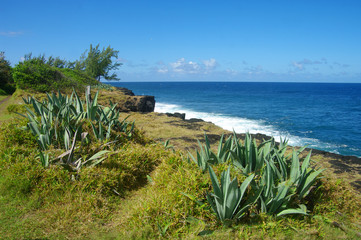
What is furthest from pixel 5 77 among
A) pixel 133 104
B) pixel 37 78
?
pixel 133 104

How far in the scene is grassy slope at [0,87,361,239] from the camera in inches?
116

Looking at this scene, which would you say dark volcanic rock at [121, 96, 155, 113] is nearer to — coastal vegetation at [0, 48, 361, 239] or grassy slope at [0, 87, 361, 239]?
coastal vegetation at [0, 48, 361, 239]

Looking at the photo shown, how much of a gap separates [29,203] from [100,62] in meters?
25.3

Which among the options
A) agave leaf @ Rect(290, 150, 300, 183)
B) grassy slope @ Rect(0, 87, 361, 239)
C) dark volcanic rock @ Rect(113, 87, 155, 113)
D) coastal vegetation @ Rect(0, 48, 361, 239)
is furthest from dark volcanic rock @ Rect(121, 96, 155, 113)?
agave leaf @ Rect(290, 150, 300, 183)

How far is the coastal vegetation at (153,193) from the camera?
118 inches

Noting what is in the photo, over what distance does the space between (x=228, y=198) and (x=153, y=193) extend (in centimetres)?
110

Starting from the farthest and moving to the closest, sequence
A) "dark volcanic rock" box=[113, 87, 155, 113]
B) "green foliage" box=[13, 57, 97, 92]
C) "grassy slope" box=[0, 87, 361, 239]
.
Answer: "dark volcanic rock" box=[113, 87, 155, 113], "green foliage" box=[13, 57, 97, 92], "grassy slope" box=[0, 87, 361, 239]

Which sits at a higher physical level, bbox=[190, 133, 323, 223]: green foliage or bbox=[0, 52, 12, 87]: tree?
bbox=[0, 52, 12, 87]: tree

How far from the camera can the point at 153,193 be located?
353 cm

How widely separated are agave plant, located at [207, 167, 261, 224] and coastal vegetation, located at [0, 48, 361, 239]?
0.01 meters

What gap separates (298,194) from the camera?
11.0 ft

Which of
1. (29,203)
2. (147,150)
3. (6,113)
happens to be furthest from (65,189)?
(6,113)

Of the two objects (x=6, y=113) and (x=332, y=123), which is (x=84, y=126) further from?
(x=332, y=123)

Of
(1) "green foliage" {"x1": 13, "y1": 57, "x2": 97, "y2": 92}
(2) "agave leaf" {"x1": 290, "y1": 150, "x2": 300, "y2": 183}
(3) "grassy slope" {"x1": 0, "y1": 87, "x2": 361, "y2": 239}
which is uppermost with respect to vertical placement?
(1) "green foliage" {"x1": 13, "y1": 57, "x2": 97, "y2": 92}
